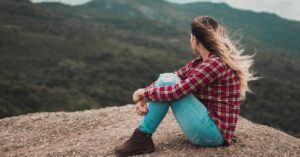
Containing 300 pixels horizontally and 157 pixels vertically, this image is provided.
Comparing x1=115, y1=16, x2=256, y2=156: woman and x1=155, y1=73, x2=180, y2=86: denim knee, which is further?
x1=155, y1=73, x2=180, y2=86: denim knee

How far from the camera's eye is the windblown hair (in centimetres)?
597

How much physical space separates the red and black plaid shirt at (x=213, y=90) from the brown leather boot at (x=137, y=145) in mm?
746

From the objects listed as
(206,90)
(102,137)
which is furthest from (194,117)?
(102,137)

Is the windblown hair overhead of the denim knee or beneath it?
overhead

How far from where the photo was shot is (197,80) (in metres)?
5.84

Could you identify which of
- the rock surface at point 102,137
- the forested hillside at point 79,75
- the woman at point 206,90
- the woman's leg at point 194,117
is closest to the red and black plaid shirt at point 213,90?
the woman at point 206,90

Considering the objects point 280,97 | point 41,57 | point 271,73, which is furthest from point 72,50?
point 271,73

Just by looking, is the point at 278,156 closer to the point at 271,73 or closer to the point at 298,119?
the point at 298,119

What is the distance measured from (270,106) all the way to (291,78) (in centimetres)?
7234

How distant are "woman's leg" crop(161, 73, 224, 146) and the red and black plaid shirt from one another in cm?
11

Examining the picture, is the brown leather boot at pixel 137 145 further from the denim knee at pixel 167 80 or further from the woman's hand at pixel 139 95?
the denim knee at pixel 167 80

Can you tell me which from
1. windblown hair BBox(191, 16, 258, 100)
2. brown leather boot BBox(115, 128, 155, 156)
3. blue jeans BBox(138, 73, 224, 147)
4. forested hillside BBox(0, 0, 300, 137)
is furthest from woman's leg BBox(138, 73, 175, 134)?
forested hillside BBox(0, 0, 300, 137)

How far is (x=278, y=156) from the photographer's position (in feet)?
22.5

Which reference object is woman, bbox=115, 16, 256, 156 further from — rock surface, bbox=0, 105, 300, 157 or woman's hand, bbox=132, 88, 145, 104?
rock surface, bbox=0, 105, 300, 157
